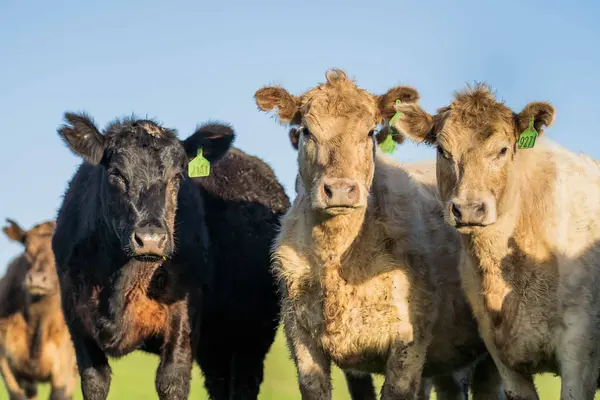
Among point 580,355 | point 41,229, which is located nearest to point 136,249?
point 580,355

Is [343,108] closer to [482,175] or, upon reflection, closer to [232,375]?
[482,175]

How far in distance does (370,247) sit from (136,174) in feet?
6.98

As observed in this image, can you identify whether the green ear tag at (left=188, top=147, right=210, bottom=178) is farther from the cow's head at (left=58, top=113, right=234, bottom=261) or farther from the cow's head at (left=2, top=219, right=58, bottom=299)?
the cow's head at (left=2, top=219, right=58, bottom=299)

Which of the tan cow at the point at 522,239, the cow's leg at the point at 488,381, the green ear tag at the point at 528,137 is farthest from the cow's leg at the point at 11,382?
the green ear tag at the point at 528,137

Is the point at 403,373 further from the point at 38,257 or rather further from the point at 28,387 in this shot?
the point at 38,257

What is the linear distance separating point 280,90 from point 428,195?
1718mm

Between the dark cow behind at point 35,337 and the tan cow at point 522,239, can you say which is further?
the dark cow behind at point 35,337

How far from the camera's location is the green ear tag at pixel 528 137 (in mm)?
7754

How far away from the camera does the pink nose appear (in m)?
7.56

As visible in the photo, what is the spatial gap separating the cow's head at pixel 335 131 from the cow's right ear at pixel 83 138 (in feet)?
4.95

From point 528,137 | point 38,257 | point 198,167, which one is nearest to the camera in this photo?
point 528,137

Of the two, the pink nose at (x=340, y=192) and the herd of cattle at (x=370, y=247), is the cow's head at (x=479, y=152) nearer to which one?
the herd of cattle at (x=370, y=247)

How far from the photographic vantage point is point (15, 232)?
15.2 meters

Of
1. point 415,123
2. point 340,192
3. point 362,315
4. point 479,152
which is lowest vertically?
point 362,315
